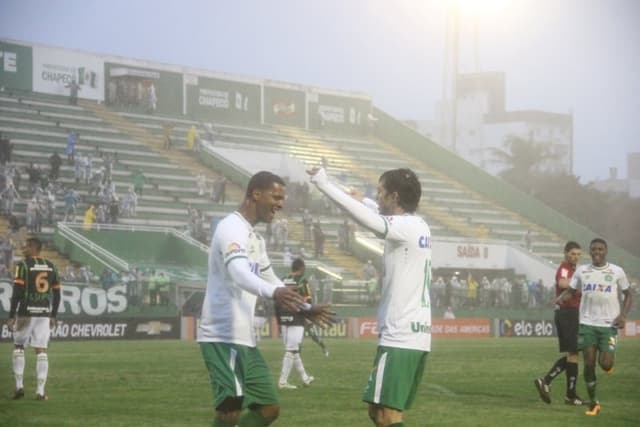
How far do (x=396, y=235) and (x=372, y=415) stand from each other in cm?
145

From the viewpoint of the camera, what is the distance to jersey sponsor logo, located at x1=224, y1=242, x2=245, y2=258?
9219 mm

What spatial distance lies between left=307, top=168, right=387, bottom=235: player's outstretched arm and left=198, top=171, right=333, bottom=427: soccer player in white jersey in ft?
2.77

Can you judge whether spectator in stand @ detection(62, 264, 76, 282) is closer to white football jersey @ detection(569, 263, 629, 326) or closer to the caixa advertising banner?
the caixa advertising banner

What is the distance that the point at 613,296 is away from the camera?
18.2 m

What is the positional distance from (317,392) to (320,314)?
11808 mm

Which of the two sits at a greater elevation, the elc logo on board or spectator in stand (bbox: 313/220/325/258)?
the elc logo on board

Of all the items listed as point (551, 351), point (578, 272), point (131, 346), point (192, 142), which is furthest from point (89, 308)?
point (578, 272)

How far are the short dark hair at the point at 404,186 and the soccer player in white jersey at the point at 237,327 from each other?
0.93 meters

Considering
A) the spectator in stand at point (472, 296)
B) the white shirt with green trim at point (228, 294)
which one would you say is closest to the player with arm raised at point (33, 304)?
the white shirt with green trim at point (228, 294)

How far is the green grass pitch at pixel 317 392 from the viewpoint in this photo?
1619 centimetres

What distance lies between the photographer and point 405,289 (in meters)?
9.29

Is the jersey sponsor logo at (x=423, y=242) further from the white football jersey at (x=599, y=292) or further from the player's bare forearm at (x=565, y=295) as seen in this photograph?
the player's bare forearm at (x=565, y=295)

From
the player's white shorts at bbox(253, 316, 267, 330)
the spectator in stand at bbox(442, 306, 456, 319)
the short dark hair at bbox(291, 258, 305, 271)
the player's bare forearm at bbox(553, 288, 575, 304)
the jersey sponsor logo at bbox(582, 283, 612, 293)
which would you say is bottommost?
the spectator in stand at bbox(442, 306, 456, 319)

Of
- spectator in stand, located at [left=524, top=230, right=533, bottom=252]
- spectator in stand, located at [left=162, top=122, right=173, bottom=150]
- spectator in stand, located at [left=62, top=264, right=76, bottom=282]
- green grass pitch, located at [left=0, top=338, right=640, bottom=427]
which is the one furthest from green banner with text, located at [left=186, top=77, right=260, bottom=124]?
green grass pitch, located at [left=0, top=338, right=640, bottom=427]
